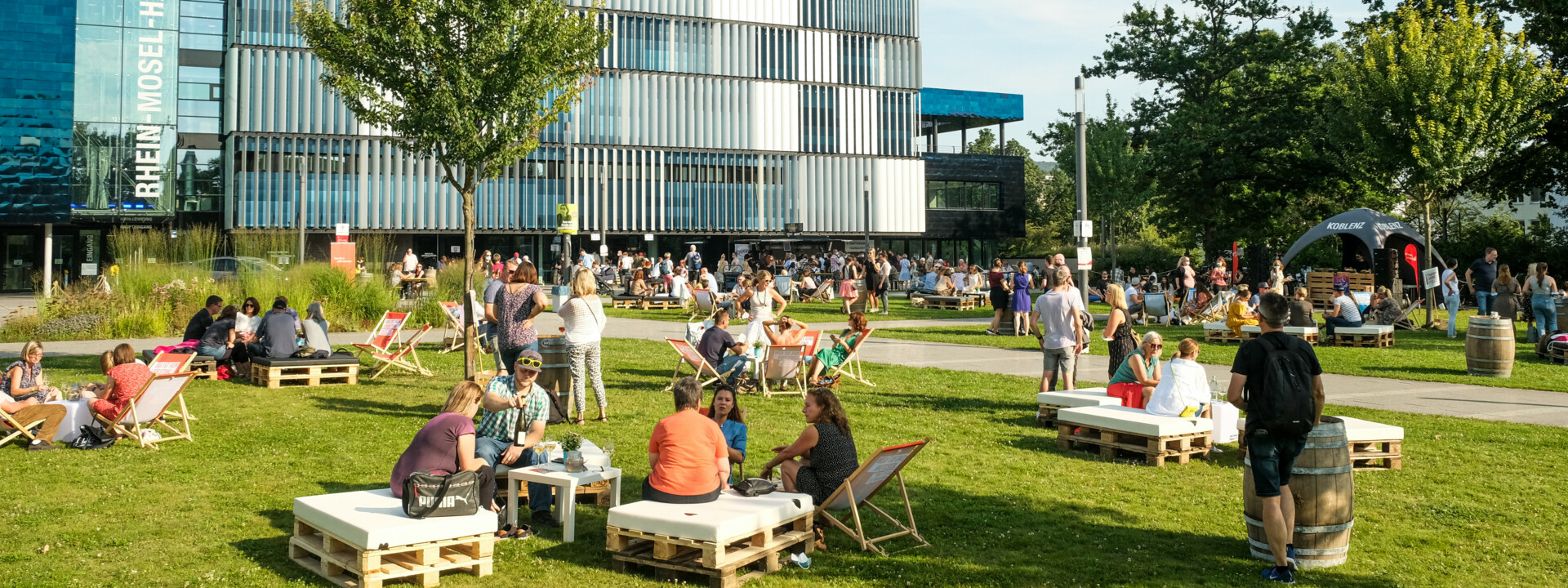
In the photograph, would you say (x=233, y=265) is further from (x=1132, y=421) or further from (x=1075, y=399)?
(x=1132, y=421)

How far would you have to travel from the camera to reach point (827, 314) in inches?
1038

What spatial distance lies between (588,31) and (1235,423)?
8.33m

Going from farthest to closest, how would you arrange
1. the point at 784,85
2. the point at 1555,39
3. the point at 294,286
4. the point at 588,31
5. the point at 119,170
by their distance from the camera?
the point at 784,85 → the point at 119,170 → the point at 1555,39 → the point at 294,286 → the point at 588,31

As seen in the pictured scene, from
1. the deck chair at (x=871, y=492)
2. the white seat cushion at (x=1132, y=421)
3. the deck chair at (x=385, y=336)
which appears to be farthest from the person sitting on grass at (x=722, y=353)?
the deck chair at (x=871, y=492)

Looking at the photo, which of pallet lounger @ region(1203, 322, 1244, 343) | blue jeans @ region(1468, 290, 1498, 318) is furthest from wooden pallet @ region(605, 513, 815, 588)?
blue jeans @ region(1468, 290, 1498, 318)

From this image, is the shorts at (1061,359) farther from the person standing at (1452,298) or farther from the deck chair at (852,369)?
the person standing at (1452,298)

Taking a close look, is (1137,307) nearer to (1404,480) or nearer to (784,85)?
(1404,480)

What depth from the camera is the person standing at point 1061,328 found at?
1084 centimetres

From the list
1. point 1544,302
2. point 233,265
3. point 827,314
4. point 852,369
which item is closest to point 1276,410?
point 852,369

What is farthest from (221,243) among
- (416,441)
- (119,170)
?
(119,170)

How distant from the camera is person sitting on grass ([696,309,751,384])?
12523mm

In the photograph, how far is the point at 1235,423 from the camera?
924cm

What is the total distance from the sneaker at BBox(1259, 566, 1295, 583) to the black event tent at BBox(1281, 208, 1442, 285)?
2532 centimetres

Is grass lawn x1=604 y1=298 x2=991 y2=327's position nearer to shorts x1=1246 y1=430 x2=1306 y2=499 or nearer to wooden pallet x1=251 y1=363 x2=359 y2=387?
wooden pallet x1=251 y1=363 x2=359 y2=387
